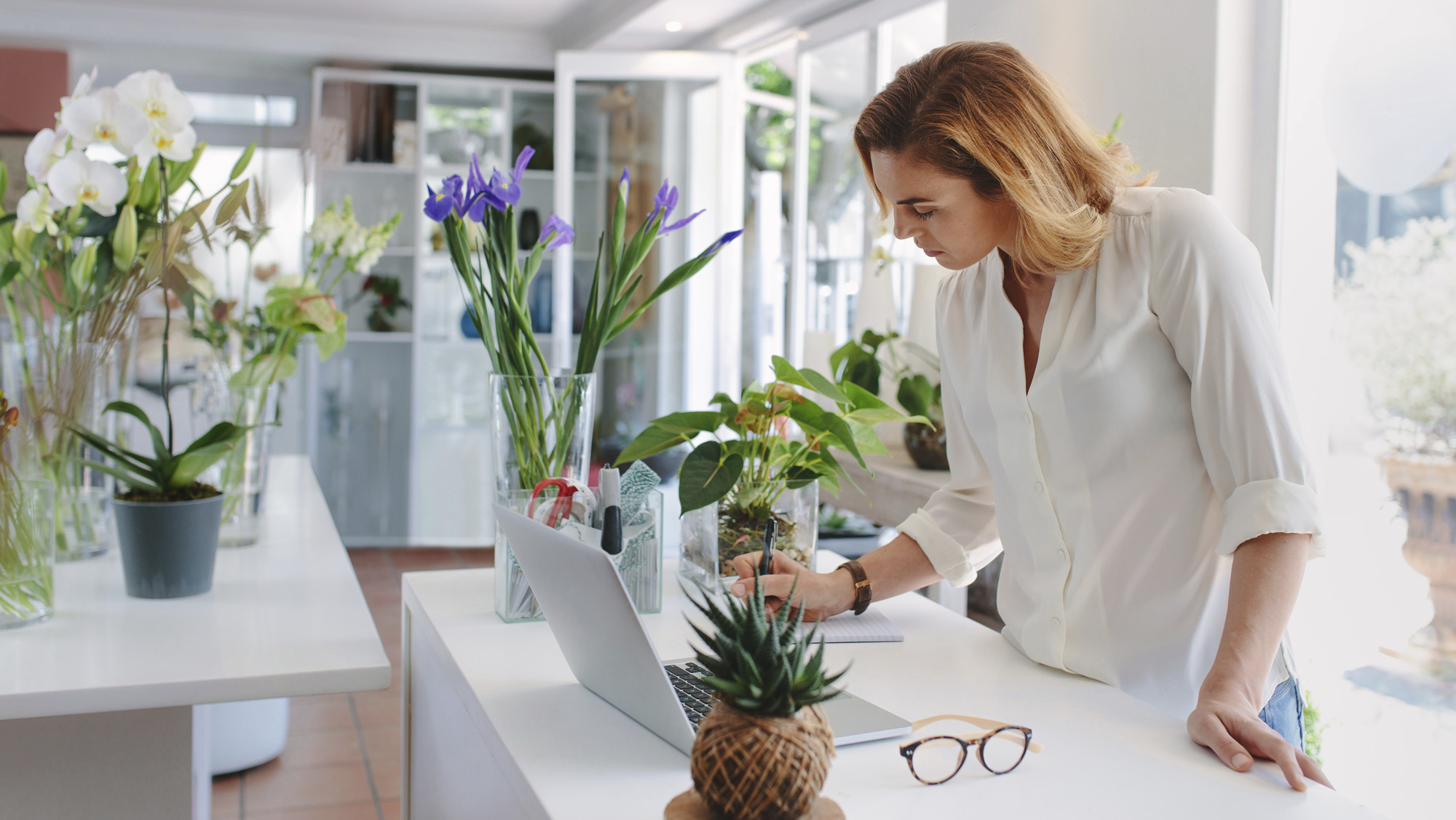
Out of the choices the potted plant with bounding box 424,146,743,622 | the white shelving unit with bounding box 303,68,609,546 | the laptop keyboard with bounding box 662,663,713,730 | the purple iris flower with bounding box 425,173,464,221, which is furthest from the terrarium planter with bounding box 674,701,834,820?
the white shelving unit with bounding box 303,68,609,546

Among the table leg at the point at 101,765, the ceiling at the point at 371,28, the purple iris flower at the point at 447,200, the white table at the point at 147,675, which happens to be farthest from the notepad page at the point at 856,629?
the ceiling at the point at 371,28

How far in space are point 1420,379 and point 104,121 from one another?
216 cm

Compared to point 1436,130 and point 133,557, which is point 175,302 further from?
point 1436,130

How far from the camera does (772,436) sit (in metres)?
1.40

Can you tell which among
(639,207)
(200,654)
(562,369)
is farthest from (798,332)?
(200,654)

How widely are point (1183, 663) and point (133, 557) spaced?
136cm

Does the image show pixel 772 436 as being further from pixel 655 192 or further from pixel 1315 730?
pixel 655 192

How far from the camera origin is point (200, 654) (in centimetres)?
126

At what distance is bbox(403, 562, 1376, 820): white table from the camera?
814 millimetres

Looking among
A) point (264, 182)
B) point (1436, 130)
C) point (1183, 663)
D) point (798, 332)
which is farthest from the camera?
point (264, 182)

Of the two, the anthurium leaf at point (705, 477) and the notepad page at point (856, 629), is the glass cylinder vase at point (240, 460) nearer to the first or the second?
the anthurium leaf at point (705, 477)

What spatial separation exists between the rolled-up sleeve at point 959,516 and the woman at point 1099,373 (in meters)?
0.08

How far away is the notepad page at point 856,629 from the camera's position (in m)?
1.25

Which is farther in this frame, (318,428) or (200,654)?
(318,428)
